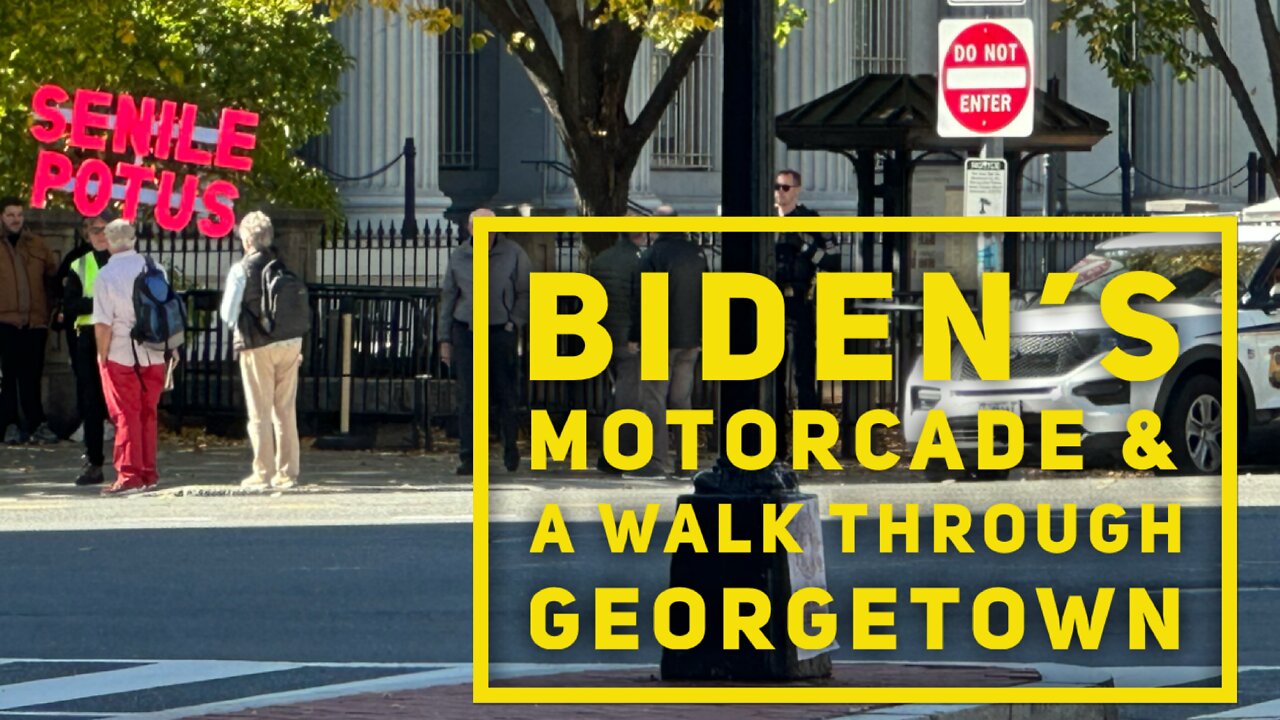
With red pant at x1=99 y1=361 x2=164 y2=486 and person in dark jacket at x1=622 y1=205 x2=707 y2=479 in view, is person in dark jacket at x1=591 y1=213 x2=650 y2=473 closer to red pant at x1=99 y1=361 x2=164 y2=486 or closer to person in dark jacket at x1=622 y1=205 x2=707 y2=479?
person in dark jacket at x1=622 y1=205 x2=707 y2=479

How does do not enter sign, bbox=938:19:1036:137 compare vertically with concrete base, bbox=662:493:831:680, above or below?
above

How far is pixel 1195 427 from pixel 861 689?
4.02ft

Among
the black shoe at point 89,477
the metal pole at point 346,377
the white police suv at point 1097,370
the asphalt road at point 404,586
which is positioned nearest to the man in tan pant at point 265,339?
the black shoe at point 89,477

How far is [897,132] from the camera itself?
1970 centimetres

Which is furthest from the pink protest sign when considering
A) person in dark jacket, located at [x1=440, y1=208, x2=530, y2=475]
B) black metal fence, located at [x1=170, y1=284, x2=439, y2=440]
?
person in dark jacket, located at [x1=440, y1=208, x2=530, y2=475]

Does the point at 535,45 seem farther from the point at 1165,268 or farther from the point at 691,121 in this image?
the point at 691,121

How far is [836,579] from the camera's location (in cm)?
726

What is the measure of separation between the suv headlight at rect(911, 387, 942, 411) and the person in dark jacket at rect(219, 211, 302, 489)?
34.2ft

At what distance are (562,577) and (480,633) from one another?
0.92 feet

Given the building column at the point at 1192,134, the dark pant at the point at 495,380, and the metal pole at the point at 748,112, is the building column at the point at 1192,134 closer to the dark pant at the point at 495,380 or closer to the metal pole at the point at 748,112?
the dark pant at the point at 495,380

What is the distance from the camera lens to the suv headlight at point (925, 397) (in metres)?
6.40

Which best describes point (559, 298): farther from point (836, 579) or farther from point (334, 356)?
point (334, 356)

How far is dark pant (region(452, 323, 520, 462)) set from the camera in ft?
→ 28.2

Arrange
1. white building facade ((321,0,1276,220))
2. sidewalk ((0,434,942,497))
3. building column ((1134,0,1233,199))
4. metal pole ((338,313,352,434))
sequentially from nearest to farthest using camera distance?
sidewalk ((0,434,942,497))
metal pole ((338,313,352,434))
white building facade ((321,0,1276,220))
building column ((1134,0,1233,199))
